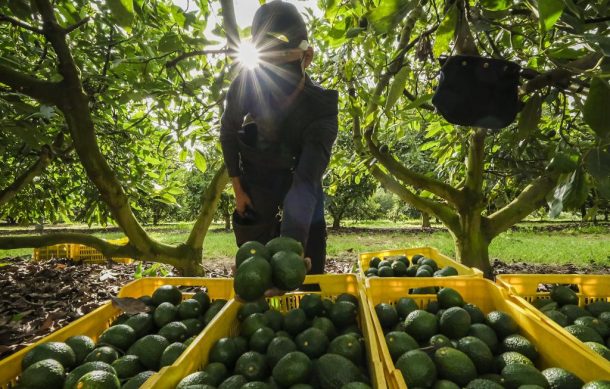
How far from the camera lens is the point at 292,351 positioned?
68.7 inches

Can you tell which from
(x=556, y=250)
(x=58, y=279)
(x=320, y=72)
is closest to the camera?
(x=320, y=72)

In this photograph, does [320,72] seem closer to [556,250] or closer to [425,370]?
[425,370]

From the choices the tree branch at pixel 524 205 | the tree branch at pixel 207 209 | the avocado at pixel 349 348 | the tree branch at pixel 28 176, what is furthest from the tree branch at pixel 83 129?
the tree branch at pixel 524 205

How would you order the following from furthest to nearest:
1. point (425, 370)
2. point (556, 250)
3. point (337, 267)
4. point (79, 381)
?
1. point (556, 250)
2. point (337, 267)
3. point (425, 370)
4. point (79, 381)

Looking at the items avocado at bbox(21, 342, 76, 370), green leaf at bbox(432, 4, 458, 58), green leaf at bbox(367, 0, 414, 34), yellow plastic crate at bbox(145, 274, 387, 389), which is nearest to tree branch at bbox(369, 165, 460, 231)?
yellow plastic crate at bbox(145, 274, 387, 389)

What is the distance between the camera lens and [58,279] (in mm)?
5535

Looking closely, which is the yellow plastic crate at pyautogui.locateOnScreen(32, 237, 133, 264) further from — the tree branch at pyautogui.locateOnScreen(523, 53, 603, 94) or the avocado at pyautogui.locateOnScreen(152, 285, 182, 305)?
the tree branch at pyautogui.locateOnScreen(523, 53, 603, 94)

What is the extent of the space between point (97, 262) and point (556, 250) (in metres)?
11.1

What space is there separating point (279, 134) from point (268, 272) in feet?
3.98

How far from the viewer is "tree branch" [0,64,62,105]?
99.3 inches

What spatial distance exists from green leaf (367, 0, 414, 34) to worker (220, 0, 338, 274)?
2.63 ft

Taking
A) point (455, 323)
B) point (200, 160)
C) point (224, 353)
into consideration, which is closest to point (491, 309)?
point (455, 323)

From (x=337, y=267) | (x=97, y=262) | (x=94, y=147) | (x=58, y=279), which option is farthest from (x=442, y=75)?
(x=97, y=262)

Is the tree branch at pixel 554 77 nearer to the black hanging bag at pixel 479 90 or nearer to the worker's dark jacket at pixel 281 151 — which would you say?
the black hanging bag at pixel 479 90
